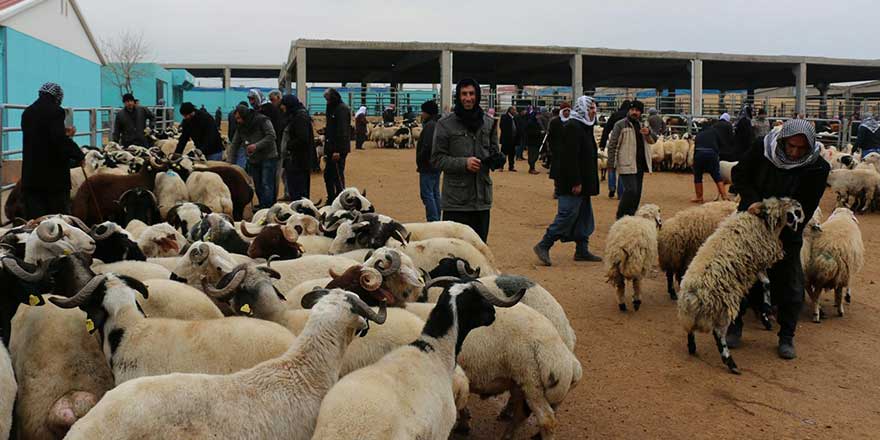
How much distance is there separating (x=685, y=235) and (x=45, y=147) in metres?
6.83

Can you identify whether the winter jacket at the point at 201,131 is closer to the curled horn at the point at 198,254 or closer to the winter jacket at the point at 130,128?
the winter jacket at the point at 130,128

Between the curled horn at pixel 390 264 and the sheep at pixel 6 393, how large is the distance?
2128 mm

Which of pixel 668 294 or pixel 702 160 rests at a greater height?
pixel 702 160

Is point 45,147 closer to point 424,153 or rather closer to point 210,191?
point 210,191

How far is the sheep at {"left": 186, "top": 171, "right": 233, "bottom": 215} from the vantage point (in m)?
10.2

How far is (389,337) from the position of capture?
4.37 m

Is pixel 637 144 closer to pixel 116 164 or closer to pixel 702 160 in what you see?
pixel 702 160

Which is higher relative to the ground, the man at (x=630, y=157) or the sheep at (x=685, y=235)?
the man at (x=630, y=157)

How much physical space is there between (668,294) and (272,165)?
6.38m

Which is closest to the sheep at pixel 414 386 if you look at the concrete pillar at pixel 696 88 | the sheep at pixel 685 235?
the sheep at pixel 685 235

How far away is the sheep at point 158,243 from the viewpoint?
6.61m

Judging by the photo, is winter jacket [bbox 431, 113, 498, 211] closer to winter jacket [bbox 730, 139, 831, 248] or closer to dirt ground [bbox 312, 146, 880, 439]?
dirt ground [bbox 312, 146, 880, 439]

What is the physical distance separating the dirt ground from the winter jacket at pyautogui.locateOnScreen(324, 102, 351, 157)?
153 inches

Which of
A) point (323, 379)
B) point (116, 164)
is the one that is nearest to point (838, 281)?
point (323, 379)
